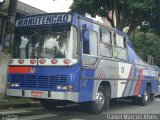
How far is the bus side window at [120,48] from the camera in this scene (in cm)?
1340

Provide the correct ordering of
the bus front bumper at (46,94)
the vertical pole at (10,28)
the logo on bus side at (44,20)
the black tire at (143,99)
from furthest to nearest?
the black tire at (143,99)
the vertical pole at (10,28)
the logo on bus side at (44,20)
the bus front bumper at (46,94)

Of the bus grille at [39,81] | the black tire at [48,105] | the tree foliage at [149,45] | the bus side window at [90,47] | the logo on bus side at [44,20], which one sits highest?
the tree foliage at [149,45]

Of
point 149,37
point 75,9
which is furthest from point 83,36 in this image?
point 149,37

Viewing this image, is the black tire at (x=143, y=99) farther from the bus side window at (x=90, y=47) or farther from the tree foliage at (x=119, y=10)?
the bus side window at (x=90, y=47)

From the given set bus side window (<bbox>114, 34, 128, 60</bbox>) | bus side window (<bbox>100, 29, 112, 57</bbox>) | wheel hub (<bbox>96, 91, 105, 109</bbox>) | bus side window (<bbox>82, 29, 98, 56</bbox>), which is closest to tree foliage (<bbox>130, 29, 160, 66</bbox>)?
bus side window (<bbox>114, 34, 128, 60</bbox>)

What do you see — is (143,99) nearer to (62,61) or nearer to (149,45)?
(62,61)

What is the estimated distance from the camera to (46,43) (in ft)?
36.7

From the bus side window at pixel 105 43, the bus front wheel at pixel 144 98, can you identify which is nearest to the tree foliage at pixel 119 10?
the bus front wheel at pixel 144 98

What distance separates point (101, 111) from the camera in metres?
A: 12.4

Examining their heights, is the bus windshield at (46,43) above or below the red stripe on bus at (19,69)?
above

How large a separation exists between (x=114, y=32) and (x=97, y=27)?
1.43m

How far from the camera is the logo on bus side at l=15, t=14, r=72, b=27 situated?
1100 cm

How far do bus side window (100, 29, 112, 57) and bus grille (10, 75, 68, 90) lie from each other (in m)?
2.03

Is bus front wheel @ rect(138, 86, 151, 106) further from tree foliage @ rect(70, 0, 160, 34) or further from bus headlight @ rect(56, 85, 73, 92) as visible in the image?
bus headlight @ rect(56, 85, 73, 92)
